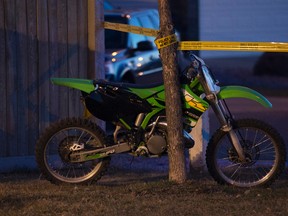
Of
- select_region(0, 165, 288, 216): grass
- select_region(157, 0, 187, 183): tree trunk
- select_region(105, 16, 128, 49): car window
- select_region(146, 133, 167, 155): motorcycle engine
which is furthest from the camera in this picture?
select_region(105, 16, 128, 49): car window

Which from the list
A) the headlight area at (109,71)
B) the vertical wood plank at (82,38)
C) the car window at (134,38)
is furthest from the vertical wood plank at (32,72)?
the car window at (134,38)

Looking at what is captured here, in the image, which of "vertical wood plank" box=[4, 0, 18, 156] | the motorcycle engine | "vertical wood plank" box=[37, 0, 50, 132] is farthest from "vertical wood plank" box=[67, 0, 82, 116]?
the motorcycle engine

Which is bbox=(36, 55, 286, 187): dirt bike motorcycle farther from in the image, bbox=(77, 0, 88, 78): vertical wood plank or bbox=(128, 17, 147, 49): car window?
bbox=(128, 17, 147, 49): car window

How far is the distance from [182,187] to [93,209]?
1071 mm

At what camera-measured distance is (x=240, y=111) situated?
15.6 meters

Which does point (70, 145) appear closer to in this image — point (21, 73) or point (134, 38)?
point (21, 73)

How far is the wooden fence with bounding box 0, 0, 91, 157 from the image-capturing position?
29.8ft

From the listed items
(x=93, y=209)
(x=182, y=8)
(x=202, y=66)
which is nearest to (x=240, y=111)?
(x=202, y=66)

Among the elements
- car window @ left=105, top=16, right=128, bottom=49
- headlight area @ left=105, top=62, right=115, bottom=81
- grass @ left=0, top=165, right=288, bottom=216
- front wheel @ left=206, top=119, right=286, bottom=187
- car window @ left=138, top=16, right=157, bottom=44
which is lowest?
grass @ left=0, top=165, right=288, bottom=216

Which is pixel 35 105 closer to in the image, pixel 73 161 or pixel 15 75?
pixel 15 75

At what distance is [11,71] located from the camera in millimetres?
9102

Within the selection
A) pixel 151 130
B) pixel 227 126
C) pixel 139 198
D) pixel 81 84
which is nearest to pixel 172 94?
pixel 151 130

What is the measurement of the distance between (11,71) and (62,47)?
69cm

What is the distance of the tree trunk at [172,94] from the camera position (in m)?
7.79
